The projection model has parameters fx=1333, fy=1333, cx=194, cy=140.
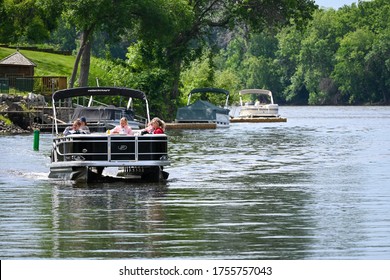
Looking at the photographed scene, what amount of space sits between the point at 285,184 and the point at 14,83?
177ft

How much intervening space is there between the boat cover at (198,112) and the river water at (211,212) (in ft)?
149

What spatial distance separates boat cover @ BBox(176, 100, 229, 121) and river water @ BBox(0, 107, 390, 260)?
4547 centimetres

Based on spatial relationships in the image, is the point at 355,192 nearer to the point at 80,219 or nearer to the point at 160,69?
the point at 80,219

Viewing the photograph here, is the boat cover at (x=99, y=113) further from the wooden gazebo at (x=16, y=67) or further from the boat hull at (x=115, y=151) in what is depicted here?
the wooden gazebo at (x=16, y=67)

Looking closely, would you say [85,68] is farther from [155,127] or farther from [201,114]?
[155,127]

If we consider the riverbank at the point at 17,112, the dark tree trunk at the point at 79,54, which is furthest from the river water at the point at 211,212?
the dark tree trunk at the point at 79,54

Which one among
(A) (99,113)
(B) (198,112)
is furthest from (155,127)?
(B) (198,112)

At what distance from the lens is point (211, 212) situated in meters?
27.5

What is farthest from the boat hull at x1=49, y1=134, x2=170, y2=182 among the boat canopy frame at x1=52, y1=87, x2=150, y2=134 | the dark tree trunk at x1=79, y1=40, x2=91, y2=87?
the dark tree trunk at x1=79, y1=40, x2=91, y2=87

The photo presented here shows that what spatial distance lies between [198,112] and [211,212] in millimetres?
65917

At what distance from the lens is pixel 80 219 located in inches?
1031

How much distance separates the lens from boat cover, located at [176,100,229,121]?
92875 mm

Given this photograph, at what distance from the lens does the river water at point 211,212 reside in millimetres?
21453
